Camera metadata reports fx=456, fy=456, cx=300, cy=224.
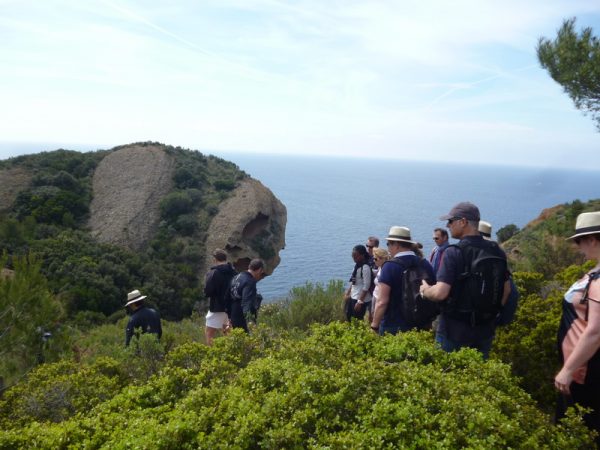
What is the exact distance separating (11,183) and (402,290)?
3084 cm

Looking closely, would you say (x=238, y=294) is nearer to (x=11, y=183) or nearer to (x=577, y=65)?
(x=577, y=65)

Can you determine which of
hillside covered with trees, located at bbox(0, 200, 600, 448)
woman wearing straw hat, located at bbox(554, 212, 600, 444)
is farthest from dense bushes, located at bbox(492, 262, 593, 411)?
woman wearing straw hat, located at bbox(554, 212, 600, 444)

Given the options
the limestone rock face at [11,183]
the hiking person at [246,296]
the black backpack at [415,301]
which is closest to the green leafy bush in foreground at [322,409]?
the black backpack at [415,301]

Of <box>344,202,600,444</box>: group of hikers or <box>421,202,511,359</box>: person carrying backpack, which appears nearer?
<box>344,202,600,444</box>: group of hikers

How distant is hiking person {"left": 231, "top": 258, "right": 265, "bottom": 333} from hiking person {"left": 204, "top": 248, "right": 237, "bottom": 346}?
41 centimetres

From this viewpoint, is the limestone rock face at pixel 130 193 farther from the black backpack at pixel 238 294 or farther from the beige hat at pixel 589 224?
the beige hat at pixel 589 224

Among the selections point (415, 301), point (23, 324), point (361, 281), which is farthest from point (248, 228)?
point (415, 301)

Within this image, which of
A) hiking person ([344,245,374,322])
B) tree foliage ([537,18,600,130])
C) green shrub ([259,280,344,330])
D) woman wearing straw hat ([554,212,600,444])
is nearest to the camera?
woman wearing straw hat ([554,212,600,444])

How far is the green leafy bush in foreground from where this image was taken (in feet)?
8.20

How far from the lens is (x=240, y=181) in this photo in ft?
111

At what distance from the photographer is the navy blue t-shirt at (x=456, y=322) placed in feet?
13.3

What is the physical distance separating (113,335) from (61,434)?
9.54m

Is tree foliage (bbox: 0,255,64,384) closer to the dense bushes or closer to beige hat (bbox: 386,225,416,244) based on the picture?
beige hat (bbox: 386,225,416,244)

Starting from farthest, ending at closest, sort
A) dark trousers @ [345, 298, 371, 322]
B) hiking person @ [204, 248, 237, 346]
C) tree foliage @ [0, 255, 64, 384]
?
1. hiking person @ [204, 248, 237, 346]
2. dark trousers @ [345, 298, 371, 322]
3. tree foliage @ [0, 255, 64, 384]
